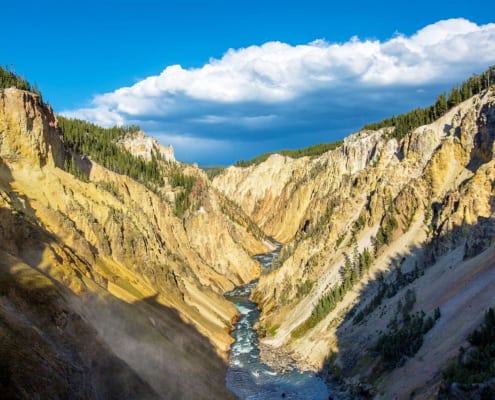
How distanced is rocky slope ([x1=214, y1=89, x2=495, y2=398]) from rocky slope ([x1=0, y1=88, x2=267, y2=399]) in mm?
9944

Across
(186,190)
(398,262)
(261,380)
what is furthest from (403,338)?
(186,190)

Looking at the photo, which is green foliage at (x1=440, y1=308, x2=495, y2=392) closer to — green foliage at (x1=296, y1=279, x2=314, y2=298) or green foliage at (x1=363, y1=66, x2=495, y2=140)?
green foliage at (x1=296, y1=279, x2=314, y2=298)

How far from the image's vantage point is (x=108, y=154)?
4616 inches

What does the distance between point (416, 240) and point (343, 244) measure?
14.3 meters

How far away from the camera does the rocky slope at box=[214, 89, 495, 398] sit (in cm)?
3172

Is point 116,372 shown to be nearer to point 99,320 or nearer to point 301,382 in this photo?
point 99,320

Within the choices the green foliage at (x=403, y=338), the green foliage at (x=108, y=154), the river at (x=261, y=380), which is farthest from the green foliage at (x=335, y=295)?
the green foliage at (x=108, y=154)

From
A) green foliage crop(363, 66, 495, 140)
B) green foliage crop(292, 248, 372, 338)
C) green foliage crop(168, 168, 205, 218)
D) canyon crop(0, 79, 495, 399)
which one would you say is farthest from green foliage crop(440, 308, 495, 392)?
green foliage crop(168, 168, 205, 218)

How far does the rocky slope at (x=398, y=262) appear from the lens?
31719 millimetres

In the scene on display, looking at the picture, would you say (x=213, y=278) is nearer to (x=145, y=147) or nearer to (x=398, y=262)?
(x=398, y=262)

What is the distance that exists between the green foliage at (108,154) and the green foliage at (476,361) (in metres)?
87.3

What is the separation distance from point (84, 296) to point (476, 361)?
24002mm

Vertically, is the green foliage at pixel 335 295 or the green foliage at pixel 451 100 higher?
the green foliage at pixel 451 100

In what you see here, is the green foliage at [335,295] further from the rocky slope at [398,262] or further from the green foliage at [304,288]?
the green foliage at [304,288]
